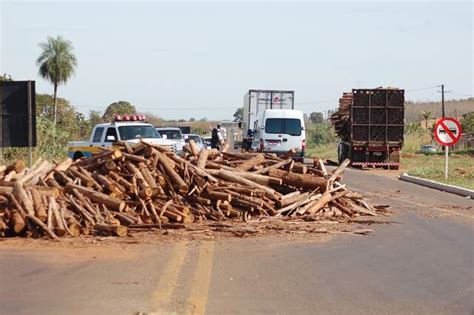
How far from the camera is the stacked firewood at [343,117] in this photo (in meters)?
34.2

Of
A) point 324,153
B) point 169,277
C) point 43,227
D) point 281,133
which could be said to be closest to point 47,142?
point 281,133

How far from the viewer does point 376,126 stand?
105 ft

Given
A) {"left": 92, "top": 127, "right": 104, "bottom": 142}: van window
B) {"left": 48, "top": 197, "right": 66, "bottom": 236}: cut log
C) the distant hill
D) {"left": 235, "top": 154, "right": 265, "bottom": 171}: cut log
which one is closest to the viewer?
{"left": 48, "top": 197, "right": 66, "bottom": 236}: cut log

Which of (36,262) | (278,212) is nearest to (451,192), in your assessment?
(278,212)

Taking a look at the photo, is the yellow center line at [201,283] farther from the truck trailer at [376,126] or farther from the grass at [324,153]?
the grass at [324,153]

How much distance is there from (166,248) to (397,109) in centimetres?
2345

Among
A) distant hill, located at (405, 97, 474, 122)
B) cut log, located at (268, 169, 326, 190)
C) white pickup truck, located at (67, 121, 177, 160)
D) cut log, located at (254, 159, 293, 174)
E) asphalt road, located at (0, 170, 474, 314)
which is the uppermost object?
distant hill, located at (405, 97, 474, 122)

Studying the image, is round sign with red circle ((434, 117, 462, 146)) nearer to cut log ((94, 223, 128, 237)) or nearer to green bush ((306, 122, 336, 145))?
cut log ((94, 223, 128, 237))

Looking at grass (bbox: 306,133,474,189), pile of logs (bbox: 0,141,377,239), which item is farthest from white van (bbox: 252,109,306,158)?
pile of logs (bbox: 0,141,377,239)

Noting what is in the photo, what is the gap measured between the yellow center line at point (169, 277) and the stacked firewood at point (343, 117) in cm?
2448

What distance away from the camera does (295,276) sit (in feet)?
27.3

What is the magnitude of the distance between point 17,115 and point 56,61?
33400mm

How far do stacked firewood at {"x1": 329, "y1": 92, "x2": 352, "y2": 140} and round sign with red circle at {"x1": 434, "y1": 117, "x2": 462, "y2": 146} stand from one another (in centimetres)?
1017

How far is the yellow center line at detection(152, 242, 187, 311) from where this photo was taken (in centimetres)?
709
